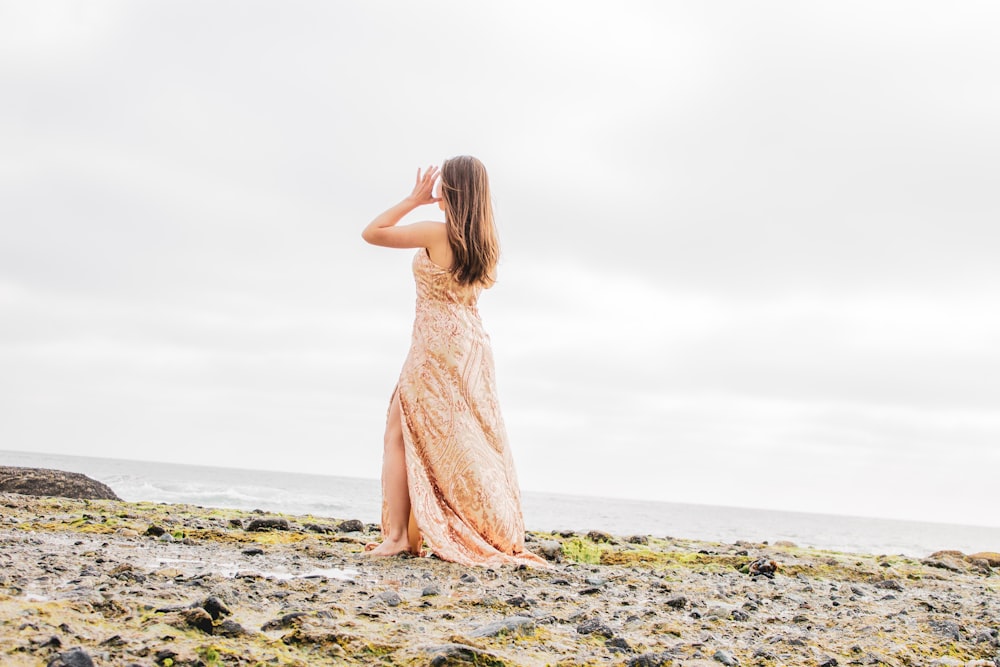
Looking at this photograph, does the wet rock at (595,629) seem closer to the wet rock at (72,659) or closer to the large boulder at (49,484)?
the wet rock at (72,659)

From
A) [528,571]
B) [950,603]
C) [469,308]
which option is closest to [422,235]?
[469,308]

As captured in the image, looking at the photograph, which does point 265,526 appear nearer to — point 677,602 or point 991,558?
point 677,602

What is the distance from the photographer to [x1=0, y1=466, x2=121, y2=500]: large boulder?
1160 centimetres

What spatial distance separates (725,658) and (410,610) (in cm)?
143

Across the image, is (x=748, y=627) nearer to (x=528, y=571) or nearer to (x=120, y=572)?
(x=528, y=571)

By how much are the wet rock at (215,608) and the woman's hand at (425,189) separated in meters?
3.86

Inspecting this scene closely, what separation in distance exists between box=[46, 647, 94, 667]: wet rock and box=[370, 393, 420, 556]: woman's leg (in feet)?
12.2

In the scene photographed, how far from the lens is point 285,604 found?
3.50 metres

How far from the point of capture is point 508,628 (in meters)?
3.29

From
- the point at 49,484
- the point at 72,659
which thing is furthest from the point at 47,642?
the point at 49,484

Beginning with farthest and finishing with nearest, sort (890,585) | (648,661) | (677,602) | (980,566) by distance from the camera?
(980,566) → (890,585) → (677,602) → (648,661)

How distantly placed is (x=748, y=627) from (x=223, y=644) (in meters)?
2.66

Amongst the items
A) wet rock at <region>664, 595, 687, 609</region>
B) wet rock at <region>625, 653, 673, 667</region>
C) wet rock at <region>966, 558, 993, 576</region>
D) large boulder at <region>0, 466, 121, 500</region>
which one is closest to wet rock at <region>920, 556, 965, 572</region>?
wet rock at <region>966, 558, 993, 576</region>

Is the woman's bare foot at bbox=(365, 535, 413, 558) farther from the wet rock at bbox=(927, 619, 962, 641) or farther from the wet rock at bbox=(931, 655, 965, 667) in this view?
the wet rock at bbox=(931, 655, 965, 667)
